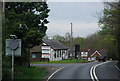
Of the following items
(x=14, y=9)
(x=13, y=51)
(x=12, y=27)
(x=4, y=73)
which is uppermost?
(x=14, y=9)

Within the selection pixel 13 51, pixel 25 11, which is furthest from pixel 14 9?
pixel 13 51

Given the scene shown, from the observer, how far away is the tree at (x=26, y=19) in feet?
73.3

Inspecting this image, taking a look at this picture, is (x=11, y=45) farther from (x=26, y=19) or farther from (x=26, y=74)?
(x=26, y=19)

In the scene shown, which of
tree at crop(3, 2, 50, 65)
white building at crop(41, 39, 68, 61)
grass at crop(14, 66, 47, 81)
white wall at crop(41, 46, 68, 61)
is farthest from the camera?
white building at crop(41, 39, 68, 61)

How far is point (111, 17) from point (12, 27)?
1239cm

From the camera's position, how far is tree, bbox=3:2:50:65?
22.3 m

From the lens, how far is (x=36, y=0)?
24453mm

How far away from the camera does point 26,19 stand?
2350 cm

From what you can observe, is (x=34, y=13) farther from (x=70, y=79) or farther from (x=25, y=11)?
(x=70, y=79)

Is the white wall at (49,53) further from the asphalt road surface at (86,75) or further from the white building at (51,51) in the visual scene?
the asphalt road surface at (86,75)

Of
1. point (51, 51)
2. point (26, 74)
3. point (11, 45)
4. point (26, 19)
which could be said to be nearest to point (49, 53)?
point (51, 51)

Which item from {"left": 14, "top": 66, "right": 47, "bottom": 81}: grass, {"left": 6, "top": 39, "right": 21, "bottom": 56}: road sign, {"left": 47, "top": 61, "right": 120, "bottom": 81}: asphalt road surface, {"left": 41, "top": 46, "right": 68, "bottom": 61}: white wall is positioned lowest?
{"left": 41, "top": 46, "right": 68, "bottom": 61}: white wall

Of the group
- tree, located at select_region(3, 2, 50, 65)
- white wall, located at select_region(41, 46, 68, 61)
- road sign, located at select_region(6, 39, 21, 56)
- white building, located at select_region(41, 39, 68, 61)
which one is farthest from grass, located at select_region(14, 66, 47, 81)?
white wall, located at select_region(41, 46, 68, 61)

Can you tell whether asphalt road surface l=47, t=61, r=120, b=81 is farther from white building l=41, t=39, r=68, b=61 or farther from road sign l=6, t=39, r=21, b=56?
white building l=41, t=39, r=68, b=61
